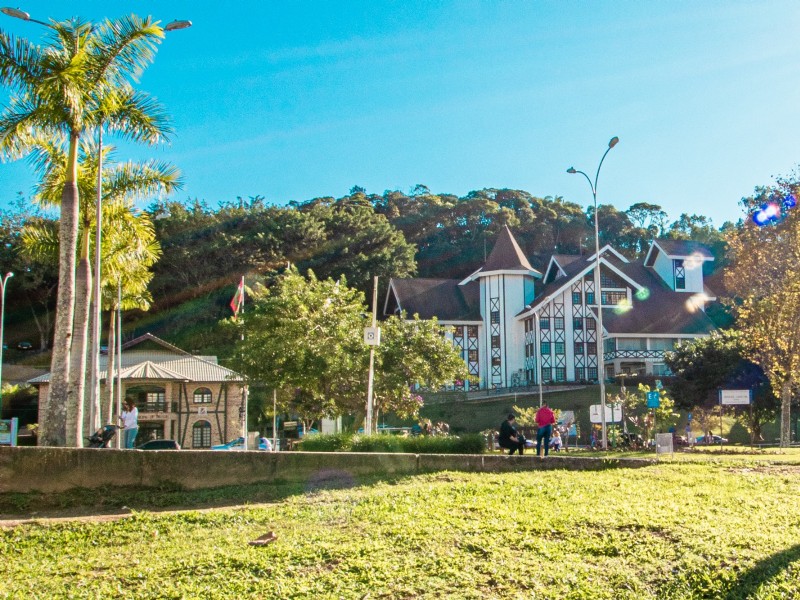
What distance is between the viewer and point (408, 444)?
756 inches

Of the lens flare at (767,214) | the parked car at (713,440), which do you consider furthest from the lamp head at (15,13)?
the parked car at (713,440)

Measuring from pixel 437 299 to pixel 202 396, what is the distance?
2305 cm

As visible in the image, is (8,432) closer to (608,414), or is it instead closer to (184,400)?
(184,400)

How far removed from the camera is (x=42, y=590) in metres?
8.12

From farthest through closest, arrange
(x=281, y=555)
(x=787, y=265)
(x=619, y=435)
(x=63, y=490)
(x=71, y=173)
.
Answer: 1. (x=619, y=435)
2. (x=787, y=265)
3. (x=71, y=173)
4. (x=63, y=490)
5. (x=281, y=555)

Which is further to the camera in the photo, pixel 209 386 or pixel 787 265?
pixel 209 386

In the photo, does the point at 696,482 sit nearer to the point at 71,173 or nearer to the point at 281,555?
the point at 281,555

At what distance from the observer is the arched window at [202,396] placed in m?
42.2

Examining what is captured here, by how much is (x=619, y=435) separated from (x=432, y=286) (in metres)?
36.1

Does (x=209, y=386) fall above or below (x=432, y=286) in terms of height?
below

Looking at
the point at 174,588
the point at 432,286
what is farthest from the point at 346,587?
the point at 432,286

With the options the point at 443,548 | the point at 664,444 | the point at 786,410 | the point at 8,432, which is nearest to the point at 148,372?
the point at 8,432

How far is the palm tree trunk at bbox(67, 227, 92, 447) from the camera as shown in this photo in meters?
14.8

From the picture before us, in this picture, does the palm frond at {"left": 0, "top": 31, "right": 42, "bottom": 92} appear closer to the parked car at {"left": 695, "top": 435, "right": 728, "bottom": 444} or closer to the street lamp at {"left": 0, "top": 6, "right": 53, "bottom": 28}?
the street lamp at {"left": 0, "top": 6, "right": 53, "bottom": 28}
